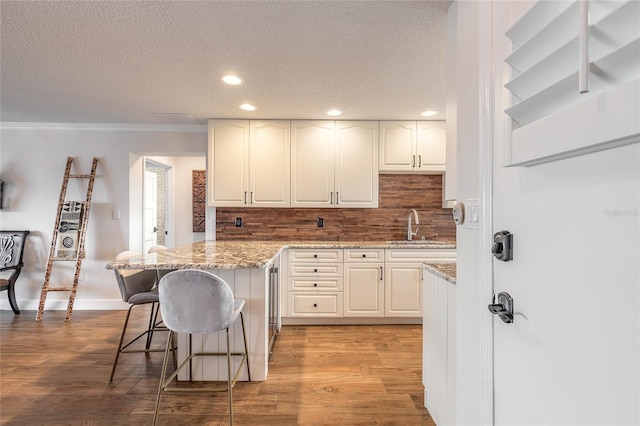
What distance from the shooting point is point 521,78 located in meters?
0.76

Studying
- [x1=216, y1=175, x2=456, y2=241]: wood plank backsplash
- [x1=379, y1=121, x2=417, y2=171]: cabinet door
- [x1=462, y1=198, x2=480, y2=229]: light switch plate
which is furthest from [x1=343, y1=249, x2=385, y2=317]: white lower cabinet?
[x1=462, y1=198, x2=480, y2=229]: light switch plate

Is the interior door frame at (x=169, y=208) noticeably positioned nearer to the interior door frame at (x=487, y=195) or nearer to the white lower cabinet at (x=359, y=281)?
the white lower cabinet at (x=359, y=281)

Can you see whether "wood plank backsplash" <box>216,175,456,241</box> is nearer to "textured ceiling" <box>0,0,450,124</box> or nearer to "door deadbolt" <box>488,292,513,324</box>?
"textured ceiling" <box>0,0,450,124</box>

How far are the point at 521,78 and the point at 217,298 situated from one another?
61.8 inches

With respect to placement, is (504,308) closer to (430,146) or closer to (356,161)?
(356,161)

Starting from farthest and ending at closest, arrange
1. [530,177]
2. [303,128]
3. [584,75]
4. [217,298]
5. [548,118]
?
1. [303,128]
2. [217,298]
3. [530,177]
4. [548,118]
5. [584,75]

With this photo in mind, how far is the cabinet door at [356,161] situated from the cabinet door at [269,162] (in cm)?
59

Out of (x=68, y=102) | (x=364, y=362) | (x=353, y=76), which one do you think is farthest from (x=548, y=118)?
(x=68, y=102)

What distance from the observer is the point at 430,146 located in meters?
3.52

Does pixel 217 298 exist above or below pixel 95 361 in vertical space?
above

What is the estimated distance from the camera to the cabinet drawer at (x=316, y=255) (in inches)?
127

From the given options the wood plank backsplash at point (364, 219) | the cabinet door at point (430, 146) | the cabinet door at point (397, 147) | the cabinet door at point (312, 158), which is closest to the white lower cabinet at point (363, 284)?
the wood plank backsplash at point (364, 219)

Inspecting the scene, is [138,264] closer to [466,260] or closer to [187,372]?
[187,372]

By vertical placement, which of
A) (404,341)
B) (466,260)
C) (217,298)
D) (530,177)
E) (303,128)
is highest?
(303,128)
